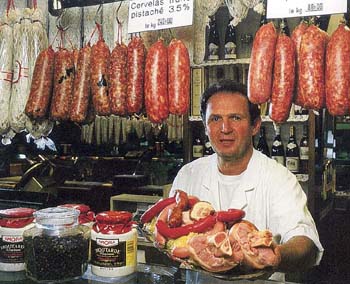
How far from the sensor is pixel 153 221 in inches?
61.3

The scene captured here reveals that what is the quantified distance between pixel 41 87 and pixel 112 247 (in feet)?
4.39

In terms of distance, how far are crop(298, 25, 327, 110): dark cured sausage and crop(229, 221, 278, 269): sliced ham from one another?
943mm

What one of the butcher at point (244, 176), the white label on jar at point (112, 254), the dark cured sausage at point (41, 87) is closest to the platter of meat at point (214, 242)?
the white label on jar at point (112, 254)

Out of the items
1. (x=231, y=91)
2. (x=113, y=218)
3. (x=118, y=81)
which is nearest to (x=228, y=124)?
(x=231, y=91)

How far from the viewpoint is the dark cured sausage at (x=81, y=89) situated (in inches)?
101

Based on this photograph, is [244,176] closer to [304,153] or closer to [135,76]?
[135,76]

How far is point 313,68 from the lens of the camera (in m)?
2.10

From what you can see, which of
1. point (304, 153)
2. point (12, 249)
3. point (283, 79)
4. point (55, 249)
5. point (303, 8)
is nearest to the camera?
point (55, 249)

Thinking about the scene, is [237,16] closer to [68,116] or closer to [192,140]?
[68,116]

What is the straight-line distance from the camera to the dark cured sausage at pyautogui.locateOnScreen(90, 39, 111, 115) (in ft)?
8.29

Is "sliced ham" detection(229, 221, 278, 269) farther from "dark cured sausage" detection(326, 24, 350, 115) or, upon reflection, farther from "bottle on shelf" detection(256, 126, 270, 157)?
"bottle on shelf" detection(256, 126, 270, 157)

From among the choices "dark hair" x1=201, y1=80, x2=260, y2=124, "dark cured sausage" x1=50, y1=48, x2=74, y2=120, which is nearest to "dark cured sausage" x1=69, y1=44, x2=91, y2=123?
"dark cured sausage" x1=50, y1=48, x2=74, y2=120

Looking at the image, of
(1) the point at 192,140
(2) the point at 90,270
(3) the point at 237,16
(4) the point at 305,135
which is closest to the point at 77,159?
(1) the point at 192,140

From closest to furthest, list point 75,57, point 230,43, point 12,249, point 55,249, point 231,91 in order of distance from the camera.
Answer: point 55,249
point 12,249
point 231,91
point 75,57
point 230,43
